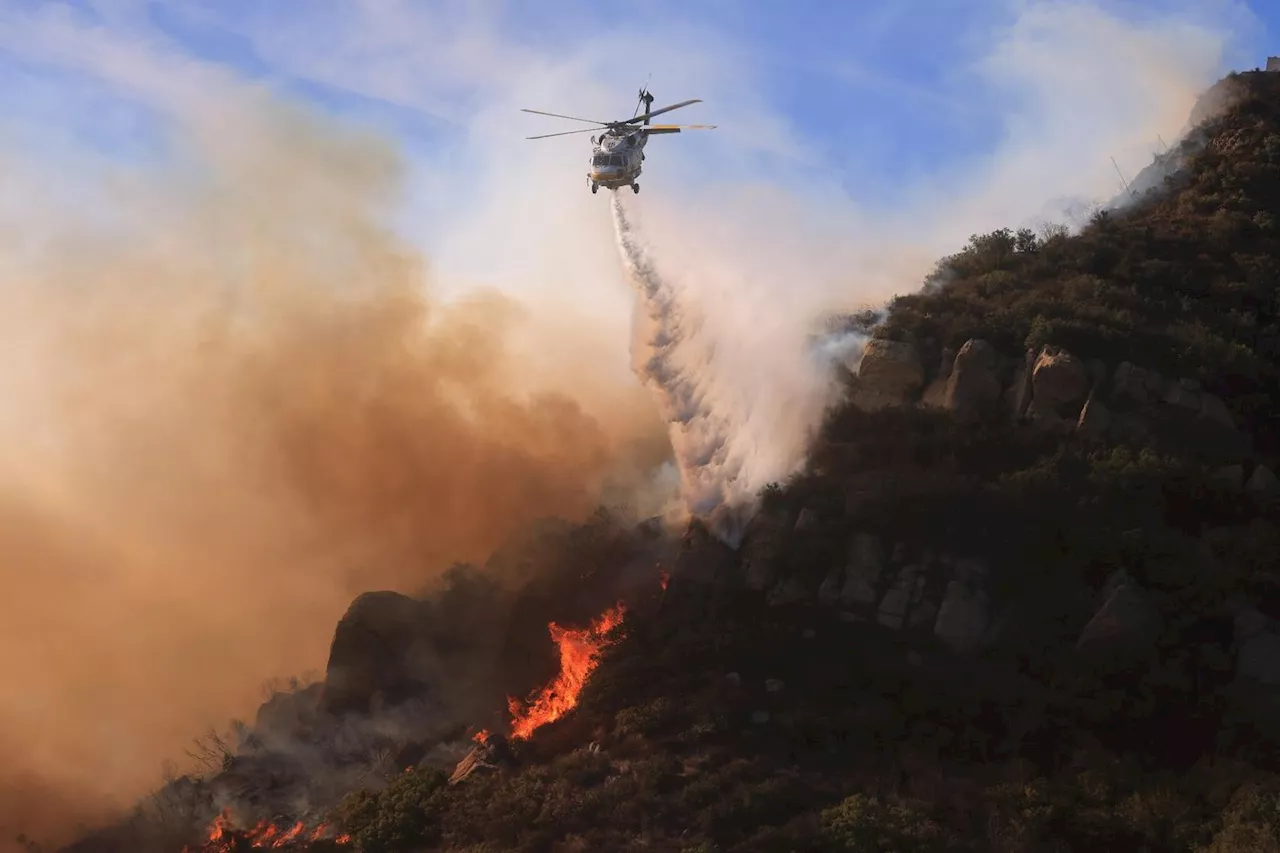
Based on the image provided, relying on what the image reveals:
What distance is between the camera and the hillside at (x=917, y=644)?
38.1 m

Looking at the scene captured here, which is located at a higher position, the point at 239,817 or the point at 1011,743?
the point at 239,817

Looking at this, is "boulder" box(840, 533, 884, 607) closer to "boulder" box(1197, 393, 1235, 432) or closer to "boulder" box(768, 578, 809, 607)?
"boulder" box(768, 578, 809, 607)

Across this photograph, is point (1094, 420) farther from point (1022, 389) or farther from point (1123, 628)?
point (1123, 628)

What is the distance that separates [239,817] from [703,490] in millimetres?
23211

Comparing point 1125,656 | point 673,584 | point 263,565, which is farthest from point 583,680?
point 263,565

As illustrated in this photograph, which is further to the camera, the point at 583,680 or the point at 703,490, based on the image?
the point at 703,490

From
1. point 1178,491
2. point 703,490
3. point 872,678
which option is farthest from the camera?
point 703,490

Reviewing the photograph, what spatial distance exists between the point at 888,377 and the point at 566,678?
19507mm

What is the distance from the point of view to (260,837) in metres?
44.1

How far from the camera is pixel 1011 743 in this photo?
133 ft

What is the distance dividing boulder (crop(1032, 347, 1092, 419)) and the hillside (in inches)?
5.1

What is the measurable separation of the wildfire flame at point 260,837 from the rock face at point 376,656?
24.2ft

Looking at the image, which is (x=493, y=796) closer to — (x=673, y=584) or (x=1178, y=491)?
(x=673, y=584)

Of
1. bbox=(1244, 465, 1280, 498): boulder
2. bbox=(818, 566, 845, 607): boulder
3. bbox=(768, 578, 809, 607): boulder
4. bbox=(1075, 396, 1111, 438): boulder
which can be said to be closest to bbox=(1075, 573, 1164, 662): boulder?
bbox=(1244, 465, 1280, 498): boulder
